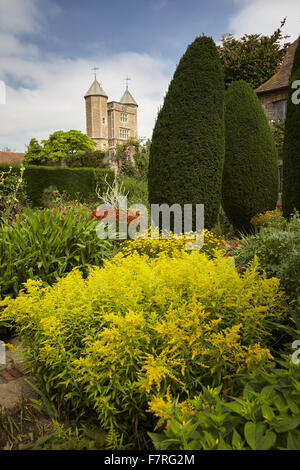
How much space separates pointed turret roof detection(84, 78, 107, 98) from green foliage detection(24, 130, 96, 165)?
1656 centimetres

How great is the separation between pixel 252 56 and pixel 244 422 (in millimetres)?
23303

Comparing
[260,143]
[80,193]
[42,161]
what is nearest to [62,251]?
[260,143]

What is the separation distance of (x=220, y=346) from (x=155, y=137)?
5.13 m

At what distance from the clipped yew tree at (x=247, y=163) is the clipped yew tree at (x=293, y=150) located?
180 centimetres

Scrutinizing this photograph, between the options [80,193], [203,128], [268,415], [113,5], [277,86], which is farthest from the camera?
[277,86]

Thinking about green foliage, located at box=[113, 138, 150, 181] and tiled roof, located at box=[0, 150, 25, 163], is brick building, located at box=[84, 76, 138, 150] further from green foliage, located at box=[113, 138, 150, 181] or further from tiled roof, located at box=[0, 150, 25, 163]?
green foliage, located at box=[113, 138, 150, 181]

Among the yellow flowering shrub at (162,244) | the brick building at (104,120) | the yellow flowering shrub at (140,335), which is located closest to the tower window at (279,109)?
the yellow flowering shrub at (162,244)

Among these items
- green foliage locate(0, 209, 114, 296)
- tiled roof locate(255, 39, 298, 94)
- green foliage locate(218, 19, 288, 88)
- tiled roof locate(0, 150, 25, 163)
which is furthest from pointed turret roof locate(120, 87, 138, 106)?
green foliage locate(0, 209, 114, 296)

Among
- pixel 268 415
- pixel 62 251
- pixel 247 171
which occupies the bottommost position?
pixel 268 415

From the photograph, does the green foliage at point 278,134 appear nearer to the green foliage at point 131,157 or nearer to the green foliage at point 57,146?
the green foliage at point 131,157

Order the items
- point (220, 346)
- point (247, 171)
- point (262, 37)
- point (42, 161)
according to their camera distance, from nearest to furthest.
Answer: point (220, 346) < point (247, 171) < point (262, 37) < point (42, 161)

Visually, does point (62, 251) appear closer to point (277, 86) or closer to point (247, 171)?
point (247, 171)

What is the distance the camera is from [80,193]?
15258 millimetres

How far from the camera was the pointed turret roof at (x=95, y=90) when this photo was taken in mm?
47219
